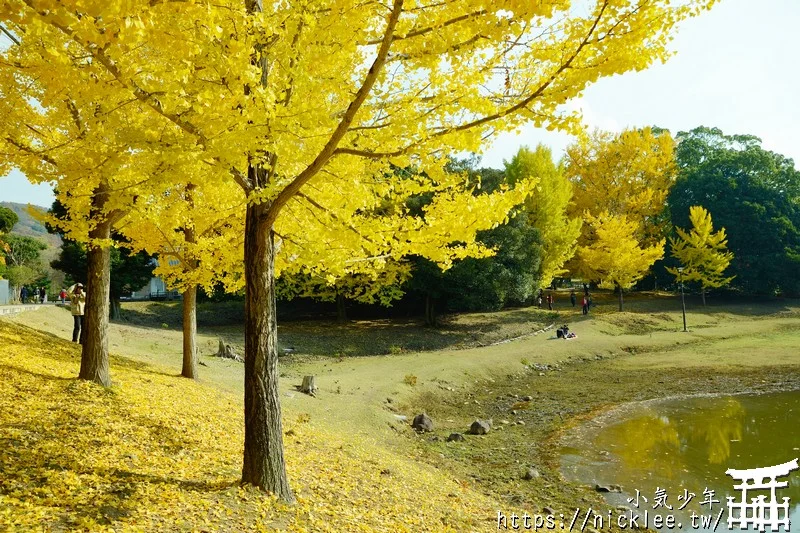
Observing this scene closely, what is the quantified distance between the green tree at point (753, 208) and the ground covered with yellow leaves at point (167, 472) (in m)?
39.1

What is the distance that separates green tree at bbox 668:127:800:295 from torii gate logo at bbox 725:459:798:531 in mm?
34907

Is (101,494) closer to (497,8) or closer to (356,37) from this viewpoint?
(356,37)

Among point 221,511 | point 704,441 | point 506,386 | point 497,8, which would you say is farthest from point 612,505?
point 506,386

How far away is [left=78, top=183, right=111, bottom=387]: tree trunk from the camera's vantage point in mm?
8477

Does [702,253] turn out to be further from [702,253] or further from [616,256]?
[616,256]

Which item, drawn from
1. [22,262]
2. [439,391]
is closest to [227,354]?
[439,391]

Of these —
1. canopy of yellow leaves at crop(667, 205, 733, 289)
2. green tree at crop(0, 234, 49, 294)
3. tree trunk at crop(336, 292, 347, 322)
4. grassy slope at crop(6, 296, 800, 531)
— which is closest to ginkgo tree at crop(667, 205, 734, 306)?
canopy of yellow leaves at crop(667, 205, 733, 289)

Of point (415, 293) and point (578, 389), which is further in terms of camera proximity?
point (415, 293)

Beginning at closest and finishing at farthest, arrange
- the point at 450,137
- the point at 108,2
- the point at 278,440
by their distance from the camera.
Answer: the point at 108,2
the point at 450,137
the point at 278,440

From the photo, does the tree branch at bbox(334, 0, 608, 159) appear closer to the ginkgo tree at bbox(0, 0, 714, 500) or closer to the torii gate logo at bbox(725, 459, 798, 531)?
the ginkgo tree at bbox(0, 0, 714, 500)

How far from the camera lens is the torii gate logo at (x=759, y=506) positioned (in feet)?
24.5

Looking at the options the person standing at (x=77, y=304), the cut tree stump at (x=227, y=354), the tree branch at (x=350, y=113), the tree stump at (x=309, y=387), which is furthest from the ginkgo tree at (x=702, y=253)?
the tree branch at (x=350, y=113)

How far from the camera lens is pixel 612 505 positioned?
7.85 metres

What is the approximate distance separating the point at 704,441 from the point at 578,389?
522 centimetres
